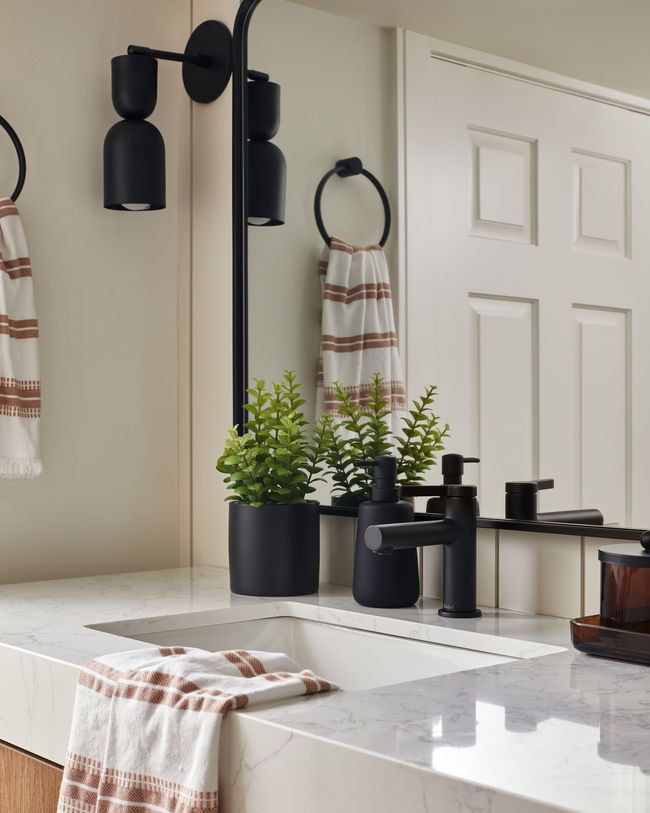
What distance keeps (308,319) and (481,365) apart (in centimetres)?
39

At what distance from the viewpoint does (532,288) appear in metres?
1.36

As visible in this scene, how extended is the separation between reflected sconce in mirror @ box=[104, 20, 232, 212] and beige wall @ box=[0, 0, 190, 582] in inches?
2.5

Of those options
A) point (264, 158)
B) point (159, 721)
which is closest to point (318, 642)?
point (159, 721)

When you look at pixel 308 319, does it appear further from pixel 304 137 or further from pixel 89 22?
pixel 89 22

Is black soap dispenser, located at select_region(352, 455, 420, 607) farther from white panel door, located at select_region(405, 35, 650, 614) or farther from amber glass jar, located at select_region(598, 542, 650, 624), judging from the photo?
amber glass jar, located at select_region(598, 542, 650, 624)

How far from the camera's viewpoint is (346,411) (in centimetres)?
163

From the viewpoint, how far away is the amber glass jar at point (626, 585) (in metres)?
1.08

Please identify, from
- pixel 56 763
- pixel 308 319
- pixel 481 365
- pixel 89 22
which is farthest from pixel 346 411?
pixel 89 22

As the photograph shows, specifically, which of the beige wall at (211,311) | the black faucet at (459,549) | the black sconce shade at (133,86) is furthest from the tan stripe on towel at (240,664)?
the black sconce shade at (133,86)

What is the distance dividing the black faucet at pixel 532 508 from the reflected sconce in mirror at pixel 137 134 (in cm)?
84

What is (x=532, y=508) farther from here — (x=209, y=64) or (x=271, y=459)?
(x=209, y=64)

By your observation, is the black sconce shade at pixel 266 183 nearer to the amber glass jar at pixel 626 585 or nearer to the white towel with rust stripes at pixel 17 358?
the white towel with rust stripes at pixel 17 358

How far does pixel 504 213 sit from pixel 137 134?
28.4 inches

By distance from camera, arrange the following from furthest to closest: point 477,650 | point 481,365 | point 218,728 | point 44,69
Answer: point 44,69
point 481,365
point 477,650
point 218,728
